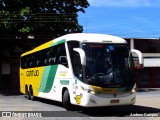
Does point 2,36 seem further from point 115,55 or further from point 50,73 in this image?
point 115,55

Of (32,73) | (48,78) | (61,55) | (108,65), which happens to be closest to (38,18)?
(32,73)

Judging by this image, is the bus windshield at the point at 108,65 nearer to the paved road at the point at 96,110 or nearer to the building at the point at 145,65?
the paved road at the point at 96,110

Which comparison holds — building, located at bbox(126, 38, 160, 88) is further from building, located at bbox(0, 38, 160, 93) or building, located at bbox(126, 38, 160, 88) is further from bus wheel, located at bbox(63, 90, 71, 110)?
bus wheel, located at bbox(63, 90, 71, 110)

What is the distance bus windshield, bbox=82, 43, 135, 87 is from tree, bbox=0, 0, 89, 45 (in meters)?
17.3

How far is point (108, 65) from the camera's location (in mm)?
15555

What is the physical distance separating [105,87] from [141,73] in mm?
32663

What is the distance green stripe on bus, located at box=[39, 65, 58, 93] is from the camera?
19562 millimetres

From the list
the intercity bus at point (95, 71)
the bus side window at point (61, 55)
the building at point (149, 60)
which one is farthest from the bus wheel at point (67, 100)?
the building at point (149, 60)

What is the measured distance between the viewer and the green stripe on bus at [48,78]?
19562mm

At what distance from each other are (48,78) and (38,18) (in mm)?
13205

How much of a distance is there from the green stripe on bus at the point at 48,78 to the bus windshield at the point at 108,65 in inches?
146

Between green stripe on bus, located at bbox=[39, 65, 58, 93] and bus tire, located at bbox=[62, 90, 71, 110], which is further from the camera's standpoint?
green stripe on bus, located at bbox=[39, 65, 58, 93]

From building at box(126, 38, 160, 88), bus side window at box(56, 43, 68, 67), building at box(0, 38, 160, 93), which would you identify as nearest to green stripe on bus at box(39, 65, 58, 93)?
bus side window at box(56, 43, 68, 67)

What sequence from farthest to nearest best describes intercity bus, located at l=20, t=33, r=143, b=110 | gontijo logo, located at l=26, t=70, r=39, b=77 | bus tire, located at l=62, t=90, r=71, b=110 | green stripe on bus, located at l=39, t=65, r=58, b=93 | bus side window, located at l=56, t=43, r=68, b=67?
gontijo logo, located at l=26, t=70, r=39, b=77
green stripe on bus, located at l=39, t=65, r=58, b=93
bus side window, located at l=56, t=43, r=68, b=67
bus tire, located at l=62, t=90, r=71, b=110
intercity bus, located at l=20, t=33, r=143, b=110
